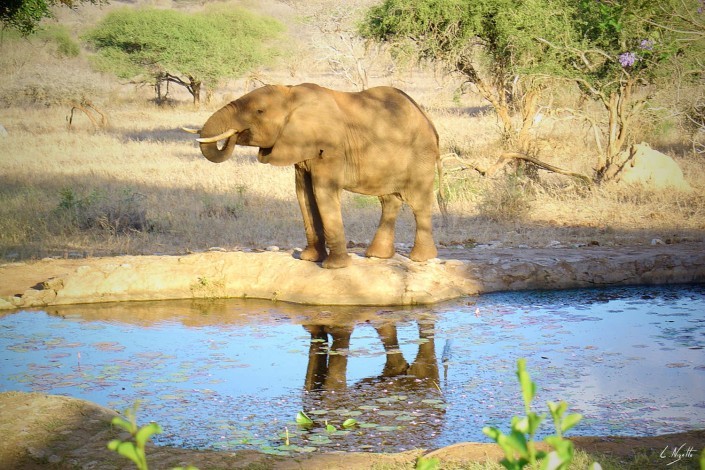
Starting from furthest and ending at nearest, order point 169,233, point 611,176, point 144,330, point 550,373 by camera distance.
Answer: point 611,176
point 169,233
point 144,330
point 550,373

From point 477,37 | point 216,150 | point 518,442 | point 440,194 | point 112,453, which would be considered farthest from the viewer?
point 477,37

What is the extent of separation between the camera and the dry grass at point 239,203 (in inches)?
442

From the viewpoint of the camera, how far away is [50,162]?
58.7 feet

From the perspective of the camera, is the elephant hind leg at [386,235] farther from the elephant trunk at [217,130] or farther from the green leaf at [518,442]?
the green leaf at [518,442]

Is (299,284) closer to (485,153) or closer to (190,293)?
(190,293)

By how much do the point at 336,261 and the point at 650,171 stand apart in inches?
259

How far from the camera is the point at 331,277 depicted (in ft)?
28.1

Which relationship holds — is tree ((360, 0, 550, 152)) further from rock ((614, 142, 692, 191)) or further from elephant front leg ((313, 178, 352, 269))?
elephant front leg ((313, 178, 352, 269))

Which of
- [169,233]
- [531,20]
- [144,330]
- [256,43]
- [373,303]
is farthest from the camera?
[256,43]

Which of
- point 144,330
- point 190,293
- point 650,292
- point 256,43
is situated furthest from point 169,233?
point 256,43

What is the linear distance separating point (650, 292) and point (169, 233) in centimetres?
602

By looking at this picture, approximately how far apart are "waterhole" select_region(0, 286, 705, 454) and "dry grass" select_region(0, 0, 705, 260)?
261 centimetres

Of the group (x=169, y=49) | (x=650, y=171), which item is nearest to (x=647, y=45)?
(x=650, y=171)

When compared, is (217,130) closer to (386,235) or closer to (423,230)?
(386,235)
